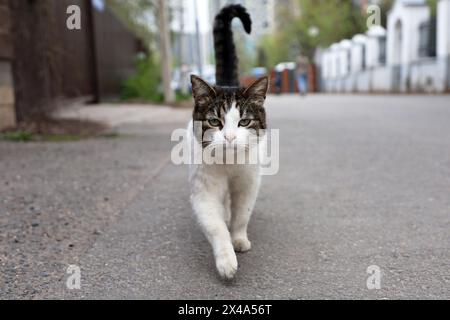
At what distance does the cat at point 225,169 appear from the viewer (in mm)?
2064

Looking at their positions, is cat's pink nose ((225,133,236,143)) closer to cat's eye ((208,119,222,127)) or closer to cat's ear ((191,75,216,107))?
cat's eye ((208,119,222,127))

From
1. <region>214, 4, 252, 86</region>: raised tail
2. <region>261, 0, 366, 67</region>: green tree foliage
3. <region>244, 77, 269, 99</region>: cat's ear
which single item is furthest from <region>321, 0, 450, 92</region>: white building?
<region>244, 77, 269, 99</region>: cat's ear

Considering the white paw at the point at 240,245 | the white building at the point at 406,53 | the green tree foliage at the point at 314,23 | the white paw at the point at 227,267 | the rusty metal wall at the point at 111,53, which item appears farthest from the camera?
the green tree foliage at the point at 314,23

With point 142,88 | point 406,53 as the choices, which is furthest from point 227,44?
point 406,53

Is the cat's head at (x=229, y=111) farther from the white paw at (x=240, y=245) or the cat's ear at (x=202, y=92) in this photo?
the white paw at (x=240, y=245)

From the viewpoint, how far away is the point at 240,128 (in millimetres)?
2111

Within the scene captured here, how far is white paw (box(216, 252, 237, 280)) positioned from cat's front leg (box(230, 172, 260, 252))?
360 millimetres

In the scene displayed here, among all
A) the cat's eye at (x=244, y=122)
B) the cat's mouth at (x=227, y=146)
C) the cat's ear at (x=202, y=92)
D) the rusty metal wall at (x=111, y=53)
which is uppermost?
the rusty metal wall at (x=111, y=53)

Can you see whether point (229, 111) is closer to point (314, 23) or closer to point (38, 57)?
point (38, 57)

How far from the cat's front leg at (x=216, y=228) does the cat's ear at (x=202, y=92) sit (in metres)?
0.41

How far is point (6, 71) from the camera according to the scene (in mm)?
5918

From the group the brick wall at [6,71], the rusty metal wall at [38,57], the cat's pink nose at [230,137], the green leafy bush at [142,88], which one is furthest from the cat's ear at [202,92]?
the green leafy bush at [142,88]

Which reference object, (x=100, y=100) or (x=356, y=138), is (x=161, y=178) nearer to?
Result: (x=356, y=138)

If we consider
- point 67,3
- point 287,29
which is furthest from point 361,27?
point 67,3
